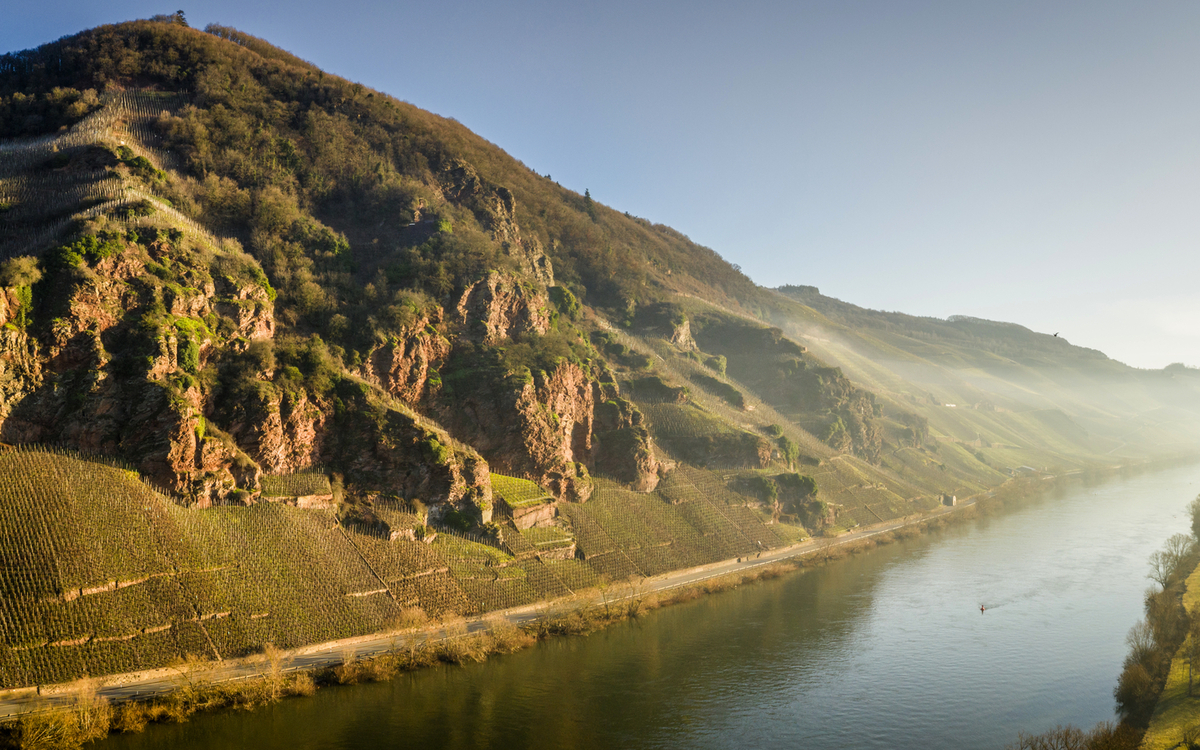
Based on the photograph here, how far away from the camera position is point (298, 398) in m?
68.9

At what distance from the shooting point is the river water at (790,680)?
44.0 m

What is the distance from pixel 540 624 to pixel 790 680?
2311 cm

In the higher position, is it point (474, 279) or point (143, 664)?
point (474, 279)

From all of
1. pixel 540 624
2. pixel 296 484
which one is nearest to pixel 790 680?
pixel 540 624

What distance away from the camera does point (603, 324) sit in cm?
14188

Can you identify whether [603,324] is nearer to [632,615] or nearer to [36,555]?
[632,615]

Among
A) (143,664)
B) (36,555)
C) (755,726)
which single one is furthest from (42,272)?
(755,726)

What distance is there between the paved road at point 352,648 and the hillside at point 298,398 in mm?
1291

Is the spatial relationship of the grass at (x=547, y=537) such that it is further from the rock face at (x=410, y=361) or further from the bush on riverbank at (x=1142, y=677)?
the bush on riverbank at (x=1142, y=677)

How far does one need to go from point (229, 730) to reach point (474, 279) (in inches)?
2706

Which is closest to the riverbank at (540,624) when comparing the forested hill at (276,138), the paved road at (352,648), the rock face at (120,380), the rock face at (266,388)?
the paved road at (352,648)

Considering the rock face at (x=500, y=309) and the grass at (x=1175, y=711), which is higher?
the rock face at (x=500, y=309)

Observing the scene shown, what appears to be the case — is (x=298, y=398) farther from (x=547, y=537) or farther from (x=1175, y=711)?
(x=1175, y=711)

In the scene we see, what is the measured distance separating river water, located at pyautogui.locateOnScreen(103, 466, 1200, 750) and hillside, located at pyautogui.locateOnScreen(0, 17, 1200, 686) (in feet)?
31.0
